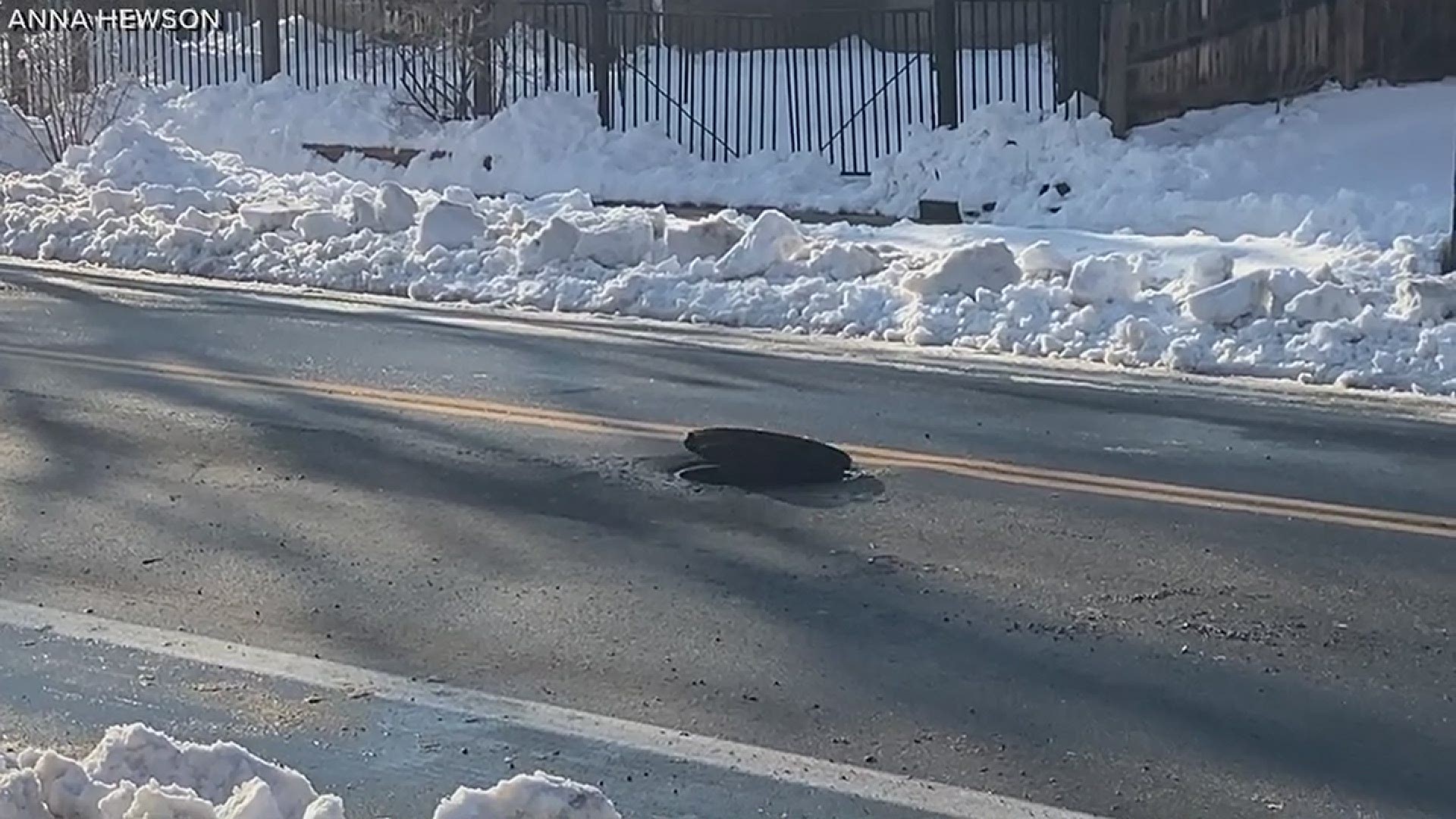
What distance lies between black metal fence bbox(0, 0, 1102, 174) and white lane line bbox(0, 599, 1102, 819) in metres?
13.7

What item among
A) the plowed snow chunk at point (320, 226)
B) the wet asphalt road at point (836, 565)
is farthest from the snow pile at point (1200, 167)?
the wet asphalt road at point (836, 565)

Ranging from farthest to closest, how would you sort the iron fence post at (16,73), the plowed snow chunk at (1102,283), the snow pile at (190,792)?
1. the iron fence post at (16,73)
2. the plowed snow chunk at (1102,283)
3. the snow pile at (190,792)

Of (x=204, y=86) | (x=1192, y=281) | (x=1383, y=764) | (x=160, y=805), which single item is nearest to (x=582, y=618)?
(x=1383, y=764)

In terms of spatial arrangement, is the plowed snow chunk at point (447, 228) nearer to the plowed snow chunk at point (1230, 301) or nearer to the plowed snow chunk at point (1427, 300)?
the plowed snow chunk at point (1230, 301)

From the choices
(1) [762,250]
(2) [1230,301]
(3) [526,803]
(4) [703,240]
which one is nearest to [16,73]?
(4) [703,240]

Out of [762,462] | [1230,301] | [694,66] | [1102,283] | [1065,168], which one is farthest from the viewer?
[694,66]

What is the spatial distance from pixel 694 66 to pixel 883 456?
600 inches

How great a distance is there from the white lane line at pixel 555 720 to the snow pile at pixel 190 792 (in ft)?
4.05

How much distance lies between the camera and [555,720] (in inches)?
232

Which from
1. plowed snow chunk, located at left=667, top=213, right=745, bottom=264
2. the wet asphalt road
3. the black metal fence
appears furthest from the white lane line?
the black metal fence

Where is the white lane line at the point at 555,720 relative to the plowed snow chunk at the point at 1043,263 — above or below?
below

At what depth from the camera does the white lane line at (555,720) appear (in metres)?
5.36

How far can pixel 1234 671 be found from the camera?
6.34 m

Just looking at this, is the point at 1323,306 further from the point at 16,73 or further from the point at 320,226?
the point at 16,73
